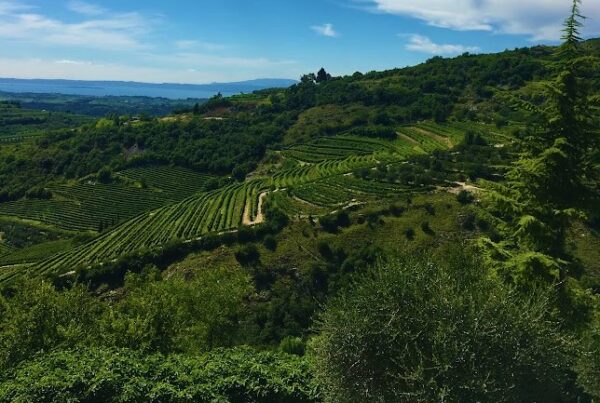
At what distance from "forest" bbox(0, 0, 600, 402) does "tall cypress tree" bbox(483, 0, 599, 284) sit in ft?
0.31

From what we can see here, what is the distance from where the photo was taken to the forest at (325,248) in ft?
57.9

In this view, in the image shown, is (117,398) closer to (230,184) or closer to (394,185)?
(394,185)

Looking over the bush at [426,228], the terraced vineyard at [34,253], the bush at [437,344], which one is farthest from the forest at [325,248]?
the terraced vineyard at [34,253]

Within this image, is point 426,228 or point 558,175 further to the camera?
point 426,228

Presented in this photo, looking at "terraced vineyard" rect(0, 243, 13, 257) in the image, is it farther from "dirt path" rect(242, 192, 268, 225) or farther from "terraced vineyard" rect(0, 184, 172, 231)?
"dirt path" rect(242, 192, 268, 225)

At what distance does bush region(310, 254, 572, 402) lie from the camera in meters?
16.2

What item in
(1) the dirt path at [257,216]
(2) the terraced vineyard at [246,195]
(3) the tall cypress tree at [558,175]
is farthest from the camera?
(1) the dirt path at [257,216]

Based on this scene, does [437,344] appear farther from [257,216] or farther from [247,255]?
[257,216]

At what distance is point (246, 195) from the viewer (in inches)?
4353

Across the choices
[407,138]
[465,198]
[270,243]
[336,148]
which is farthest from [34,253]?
[407,138]

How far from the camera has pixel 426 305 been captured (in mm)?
17484

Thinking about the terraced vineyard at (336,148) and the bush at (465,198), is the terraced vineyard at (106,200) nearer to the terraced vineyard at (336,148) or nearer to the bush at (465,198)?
the terraced vineyard at (336,148)

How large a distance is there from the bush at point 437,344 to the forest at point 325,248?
83mm

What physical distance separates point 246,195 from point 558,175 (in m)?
92.9
